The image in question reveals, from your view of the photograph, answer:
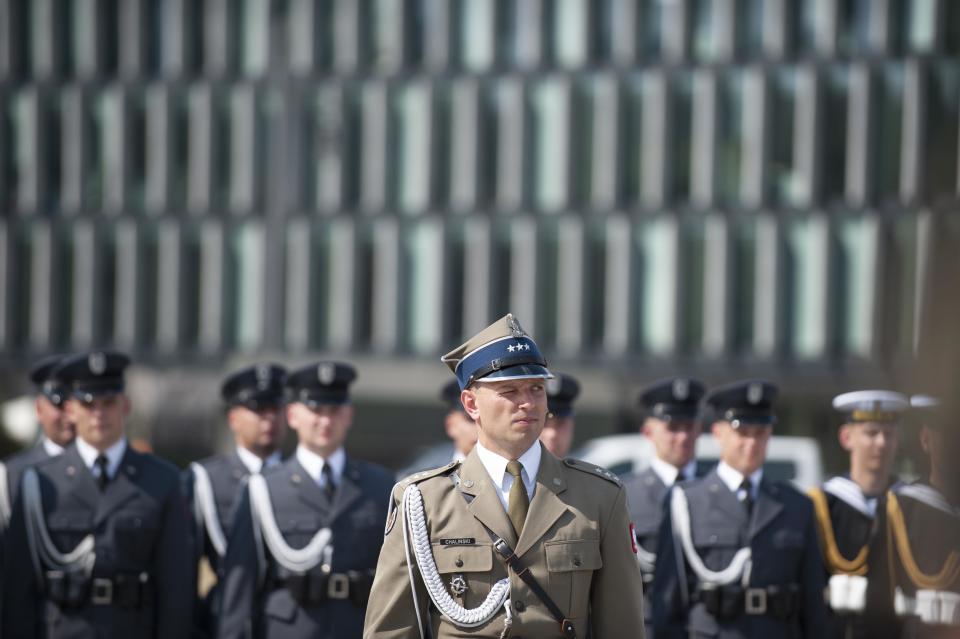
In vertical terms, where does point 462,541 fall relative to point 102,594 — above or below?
above

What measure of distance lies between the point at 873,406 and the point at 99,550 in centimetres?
403

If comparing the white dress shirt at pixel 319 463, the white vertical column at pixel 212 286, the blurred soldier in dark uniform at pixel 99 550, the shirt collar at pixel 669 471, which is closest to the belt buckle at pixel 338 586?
the white dress shirt at pixel 319 463

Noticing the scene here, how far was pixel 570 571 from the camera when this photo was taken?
3.97m

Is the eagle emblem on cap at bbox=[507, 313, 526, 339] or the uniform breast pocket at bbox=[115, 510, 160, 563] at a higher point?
the eagle emblem on cap at bbox=[507, 313, 526, 339]

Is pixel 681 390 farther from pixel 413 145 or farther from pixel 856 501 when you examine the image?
pixel 413 145

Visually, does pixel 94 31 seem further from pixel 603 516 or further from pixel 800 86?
pixel 603 516

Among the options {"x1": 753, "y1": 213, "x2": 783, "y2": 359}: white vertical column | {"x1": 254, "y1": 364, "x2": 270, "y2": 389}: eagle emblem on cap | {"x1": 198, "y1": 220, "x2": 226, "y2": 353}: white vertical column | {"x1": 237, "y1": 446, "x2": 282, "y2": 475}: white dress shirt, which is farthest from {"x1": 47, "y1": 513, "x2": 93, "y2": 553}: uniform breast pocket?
{"x1": 198, "y1": 220, "x2": 226, "y2": 353}: white vertical column

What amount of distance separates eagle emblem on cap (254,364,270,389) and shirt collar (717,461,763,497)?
2823 millimetres

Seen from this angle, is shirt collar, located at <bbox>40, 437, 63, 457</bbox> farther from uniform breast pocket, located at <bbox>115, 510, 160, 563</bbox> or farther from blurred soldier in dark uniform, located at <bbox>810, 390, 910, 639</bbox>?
blurred soldier in dark uniform, located at <bbox>810, 390, 910, 639</bbox>

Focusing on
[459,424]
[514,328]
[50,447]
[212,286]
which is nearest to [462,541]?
[514,328]

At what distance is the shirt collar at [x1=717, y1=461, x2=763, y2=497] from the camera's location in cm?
663

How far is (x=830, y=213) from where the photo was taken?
112 ft

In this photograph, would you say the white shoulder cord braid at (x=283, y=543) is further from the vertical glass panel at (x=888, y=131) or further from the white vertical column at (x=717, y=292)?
the vertical glass panel at (x=888, y=131)

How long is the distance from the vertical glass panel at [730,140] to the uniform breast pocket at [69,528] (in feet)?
96.8
